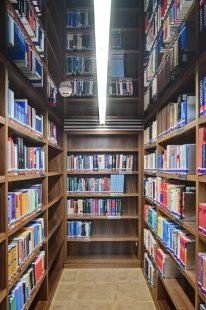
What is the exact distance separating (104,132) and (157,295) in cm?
227

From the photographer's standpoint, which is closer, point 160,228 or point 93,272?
point 160,228

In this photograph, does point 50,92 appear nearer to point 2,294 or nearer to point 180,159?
point 180,159

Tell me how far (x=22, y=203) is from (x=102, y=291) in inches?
73.1

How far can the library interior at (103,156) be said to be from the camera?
1819 mm

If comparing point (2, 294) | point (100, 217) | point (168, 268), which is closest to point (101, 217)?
point (100, 217)

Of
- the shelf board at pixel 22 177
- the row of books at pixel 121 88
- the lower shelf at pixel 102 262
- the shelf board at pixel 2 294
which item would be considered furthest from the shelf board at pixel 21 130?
the lower shelf at pixel 102 262

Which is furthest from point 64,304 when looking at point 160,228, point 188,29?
point 188,29

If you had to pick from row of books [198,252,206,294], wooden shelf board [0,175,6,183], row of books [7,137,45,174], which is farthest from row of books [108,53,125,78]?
row of books [198,252,206,294]

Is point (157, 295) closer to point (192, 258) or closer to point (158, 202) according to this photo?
point (158, 202)

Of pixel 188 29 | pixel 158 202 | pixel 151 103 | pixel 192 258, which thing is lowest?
pixel 192 258

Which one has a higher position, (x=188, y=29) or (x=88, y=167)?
(x=188, y=29)

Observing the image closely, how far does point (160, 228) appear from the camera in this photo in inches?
114

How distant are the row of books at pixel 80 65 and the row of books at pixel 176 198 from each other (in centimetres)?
211

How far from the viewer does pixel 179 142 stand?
295cm
